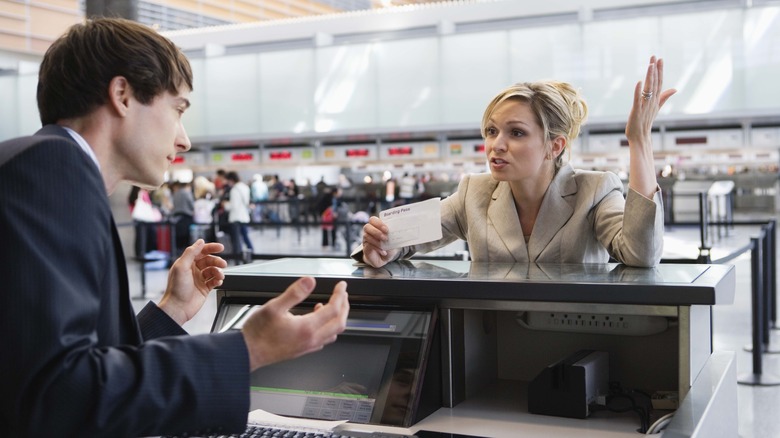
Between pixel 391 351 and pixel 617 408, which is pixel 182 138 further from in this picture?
pixel 617 408

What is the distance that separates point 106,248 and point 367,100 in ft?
48.7

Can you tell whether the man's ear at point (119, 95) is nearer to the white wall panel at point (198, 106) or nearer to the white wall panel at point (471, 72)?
the white wall panel at point (471, 72)

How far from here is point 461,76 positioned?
587 inches

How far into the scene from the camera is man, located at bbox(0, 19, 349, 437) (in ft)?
3.12

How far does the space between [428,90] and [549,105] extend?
1287cm

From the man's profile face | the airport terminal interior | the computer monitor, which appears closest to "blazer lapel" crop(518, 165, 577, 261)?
the computer monitor

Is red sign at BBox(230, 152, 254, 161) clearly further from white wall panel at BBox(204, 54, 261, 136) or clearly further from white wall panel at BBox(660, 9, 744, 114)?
white wall panel at BBox(660, 9, 744, 114)

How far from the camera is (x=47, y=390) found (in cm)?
95

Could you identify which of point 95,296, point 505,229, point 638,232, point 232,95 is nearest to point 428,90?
point 232,95

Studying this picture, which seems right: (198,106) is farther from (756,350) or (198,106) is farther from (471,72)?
(756,350)

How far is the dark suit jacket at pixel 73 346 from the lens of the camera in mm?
947

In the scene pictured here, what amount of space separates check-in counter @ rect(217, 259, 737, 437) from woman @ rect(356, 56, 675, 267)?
0.95 ft

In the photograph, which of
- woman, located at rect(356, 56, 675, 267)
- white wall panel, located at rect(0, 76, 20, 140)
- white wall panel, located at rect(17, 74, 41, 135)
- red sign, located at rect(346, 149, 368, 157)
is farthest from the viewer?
red sign, located at rect(346, 149, 368, 157)

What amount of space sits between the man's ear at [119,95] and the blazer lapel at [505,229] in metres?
1.47
